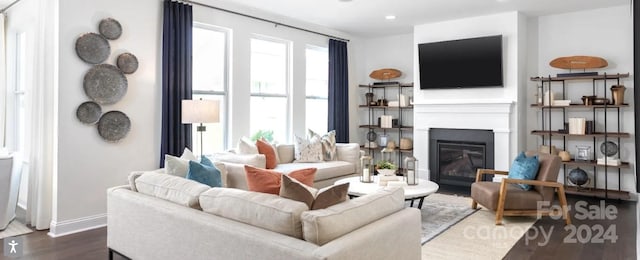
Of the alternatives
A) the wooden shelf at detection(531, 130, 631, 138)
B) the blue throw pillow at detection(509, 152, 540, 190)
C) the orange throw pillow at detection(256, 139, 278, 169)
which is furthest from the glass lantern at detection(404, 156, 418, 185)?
the wooden shelf at detection(531, 130, 631, 138)

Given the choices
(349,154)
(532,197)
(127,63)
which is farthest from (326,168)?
(127,63)

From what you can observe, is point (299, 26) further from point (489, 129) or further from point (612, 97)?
point (612, 97)

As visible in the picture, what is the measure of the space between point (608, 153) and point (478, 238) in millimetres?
2991

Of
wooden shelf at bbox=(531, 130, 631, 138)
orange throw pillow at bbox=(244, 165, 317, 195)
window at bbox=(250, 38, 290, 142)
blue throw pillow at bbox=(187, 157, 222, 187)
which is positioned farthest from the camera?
window at bbox=(250, 38, 290, 142)

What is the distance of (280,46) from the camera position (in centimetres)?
637

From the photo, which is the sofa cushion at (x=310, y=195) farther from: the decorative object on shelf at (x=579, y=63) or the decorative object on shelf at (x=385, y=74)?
the decorative object on shelf at (x=385, y=74)

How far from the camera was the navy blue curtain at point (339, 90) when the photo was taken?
23.1ft

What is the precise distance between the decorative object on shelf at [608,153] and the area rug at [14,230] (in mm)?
6598

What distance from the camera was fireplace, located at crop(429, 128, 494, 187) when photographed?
614 centimetres

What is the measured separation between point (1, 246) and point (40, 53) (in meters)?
1.82

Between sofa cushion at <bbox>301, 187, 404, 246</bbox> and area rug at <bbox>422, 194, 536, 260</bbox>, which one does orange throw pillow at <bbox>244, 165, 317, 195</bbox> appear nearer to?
sofa cushion at <bbox>301, 187, 404, 246</bbox>

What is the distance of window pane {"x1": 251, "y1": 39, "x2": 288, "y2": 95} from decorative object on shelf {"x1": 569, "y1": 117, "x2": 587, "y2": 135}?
404cm

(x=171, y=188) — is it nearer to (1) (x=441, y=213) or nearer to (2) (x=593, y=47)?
(1) (x=441, y=213)

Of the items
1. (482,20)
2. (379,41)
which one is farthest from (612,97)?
(379,41)
